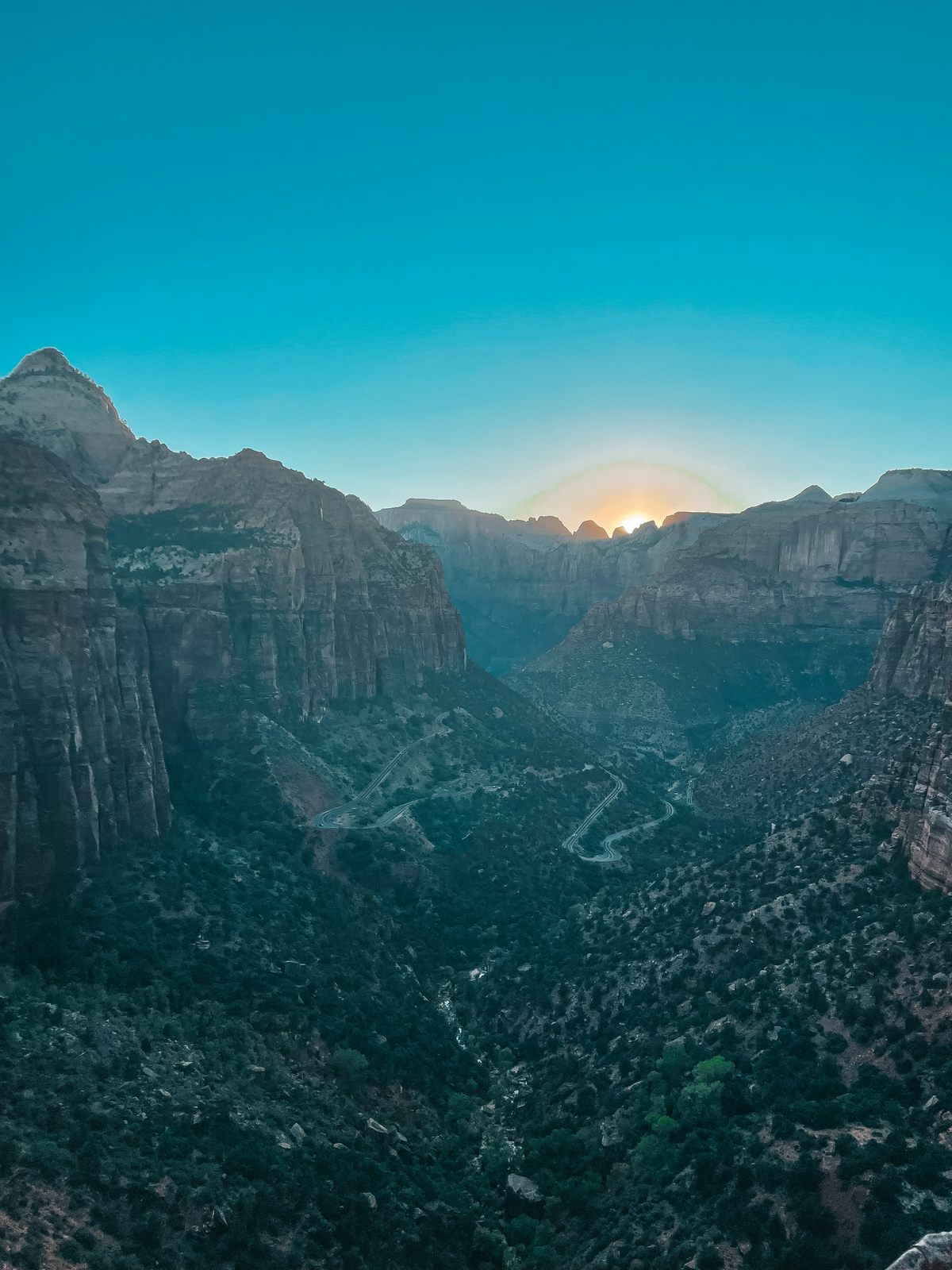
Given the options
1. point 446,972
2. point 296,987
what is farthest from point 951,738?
point 296,987

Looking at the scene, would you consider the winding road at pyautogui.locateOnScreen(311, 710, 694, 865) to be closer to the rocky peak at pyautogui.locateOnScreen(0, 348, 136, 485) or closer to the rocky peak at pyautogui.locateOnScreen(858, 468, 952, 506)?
the rocky peak at pyautogui.locateOnScreen(0, 348, 136, 485)

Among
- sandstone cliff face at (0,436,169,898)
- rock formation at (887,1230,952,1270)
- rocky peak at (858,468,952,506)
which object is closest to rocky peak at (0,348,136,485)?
sandstone cliff face at (0,436,169,898)

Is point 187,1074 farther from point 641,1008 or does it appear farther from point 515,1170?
point 641,1008

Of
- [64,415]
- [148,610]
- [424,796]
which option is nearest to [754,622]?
[424,796]

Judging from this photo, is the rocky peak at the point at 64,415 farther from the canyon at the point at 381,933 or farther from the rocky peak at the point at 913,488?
the rocky peak at the point at 913,488

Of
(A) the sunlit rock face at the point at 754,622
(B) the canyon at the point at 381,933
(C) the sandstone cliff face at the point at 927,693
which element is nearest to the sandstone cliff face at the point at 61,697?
(B) the canyon at the point at 381,933

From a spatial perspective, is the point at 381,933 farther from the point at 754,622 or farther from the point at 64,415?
the point at 754,622

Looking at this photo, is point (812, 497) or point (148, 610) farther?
point (812, 497)
